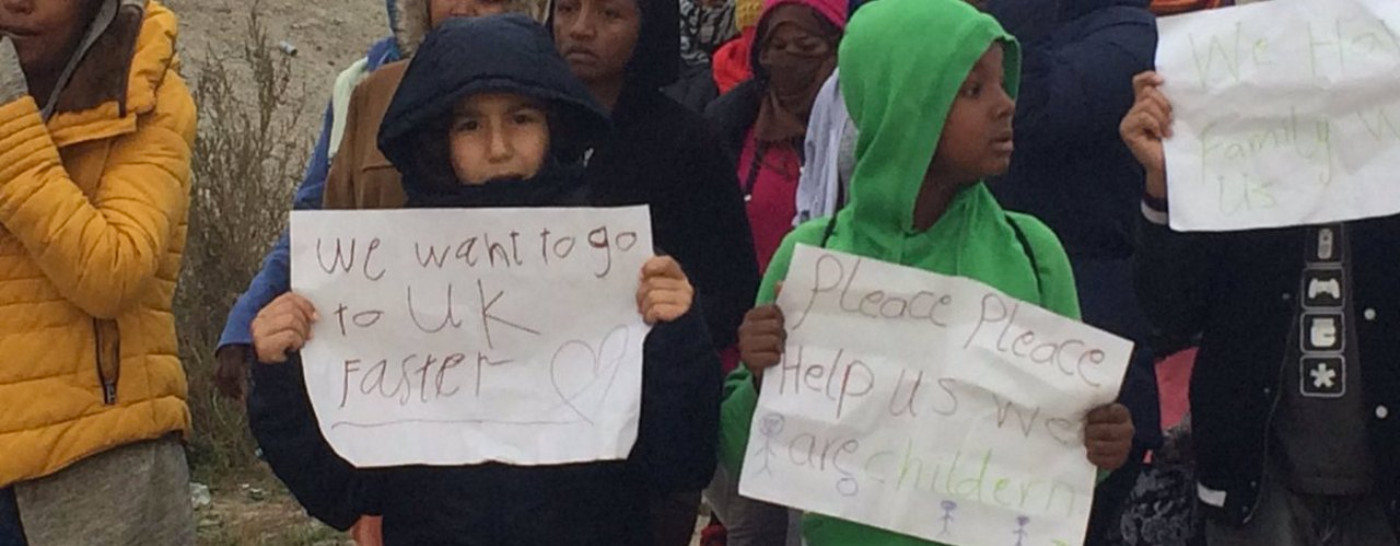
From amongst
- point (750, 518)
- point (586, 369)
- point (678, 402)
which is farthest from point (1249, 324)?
point (750, 518)

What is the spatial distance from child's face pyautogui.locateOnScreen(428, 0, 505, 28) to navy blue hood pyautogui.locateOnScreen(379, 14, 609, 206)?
2.36 ft

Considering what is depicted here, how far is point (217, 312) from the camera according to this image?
680 centimetres

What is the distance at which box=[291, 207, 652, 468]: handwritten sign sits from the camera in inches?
113

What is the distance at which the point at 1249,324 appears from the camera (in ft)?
10.4

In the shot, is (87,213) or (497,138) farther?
(87,213)

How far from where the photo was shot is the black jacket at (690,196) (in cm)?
361

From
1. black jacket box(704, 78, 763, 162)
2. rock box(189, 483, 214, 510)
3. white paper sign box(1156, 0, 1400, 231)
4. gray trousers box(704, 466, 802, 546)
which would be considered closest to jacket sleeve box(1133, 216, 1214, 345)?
white paper sign box(1156, 0, 1400, 231)

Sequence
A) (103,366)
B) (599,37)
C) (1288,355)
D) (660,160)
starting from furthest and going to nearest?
1. (599,37)
2. (660,160)
3. (103,366)
4. (1288,355)

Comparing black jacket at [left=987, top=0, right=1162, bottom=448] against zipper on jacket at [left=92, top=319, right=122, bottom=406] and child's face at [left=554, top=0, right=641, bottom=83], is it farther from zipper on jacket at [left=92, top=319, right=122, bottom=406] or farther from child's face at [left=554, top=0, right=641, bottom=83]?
zipper on jacket at [left=92, top=319, right=122, bottom=406]

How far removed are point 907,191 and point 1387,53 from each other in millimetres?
767

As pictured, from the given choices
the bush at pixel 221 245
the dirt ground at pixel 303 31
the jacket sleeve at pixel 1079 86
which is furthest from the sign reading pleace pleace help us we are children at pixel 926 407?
the dirt ground at pixel 303 31

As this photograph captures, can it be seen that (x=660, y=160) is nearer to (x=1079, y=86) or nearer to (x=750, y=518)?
(x=1079, y=86)

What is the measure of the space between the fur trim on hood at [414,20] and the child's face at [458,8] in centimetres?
2

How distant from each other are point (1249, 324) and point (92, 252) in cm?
192
